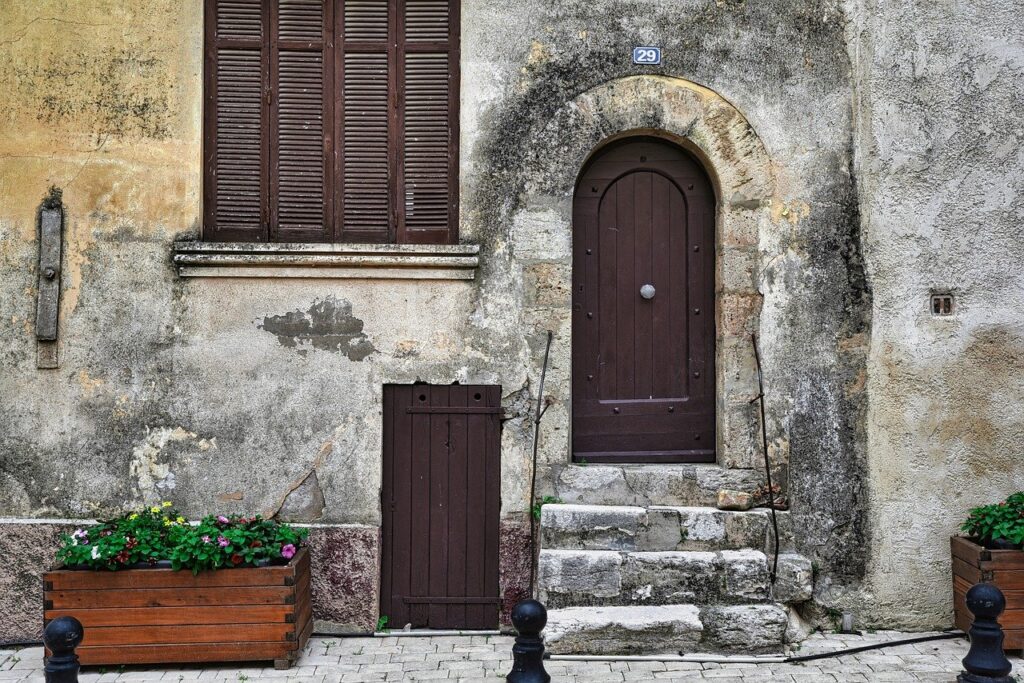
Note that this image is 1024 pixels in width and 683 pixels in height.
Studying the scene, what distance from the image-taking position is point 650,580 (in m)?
5.51

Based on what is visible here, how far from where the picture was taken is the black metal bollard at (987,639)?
14.1 feet

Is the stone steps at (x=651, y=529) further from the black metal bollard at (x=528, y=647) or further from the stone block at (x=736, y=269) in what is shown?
the black metal bollard at (x=528, y=647)

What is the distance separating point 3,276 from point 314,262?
194 cm

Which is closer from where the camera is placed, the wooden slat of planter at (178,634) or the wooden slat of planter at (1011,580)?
the wooden slat of planter at (178,634)

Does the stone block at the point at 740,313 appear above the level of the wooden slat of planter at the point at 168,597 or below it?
above

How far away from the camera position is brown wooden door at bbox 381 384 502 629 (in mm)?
5914

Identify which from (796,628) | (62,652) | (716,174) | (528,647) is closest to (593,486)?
(796,628)

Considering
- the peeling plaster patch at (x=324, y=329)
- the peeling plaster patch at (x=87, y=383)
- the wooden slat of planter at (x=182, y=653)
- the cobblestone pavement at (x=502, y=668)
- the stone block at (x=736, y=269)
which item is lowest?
the cobblestone pavement at (x=502, y=668)

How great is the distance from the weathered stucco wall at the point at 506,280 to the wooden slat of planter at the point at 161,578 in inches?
25.9

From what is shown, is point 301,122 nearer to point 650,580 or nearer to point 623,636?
point 650,580

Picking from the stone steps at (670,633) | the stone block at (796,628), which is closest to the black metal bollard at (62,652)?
the stone steps at (670,633)

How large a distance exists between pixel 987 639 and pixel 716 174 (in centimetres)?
301

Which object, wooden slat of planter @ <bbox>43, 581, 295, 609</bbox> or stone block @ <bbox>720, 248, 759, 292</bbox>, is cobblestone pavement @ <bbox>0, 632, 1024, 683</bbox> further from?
stone block @ <bbox>720, 248, 759, 292</bbox>

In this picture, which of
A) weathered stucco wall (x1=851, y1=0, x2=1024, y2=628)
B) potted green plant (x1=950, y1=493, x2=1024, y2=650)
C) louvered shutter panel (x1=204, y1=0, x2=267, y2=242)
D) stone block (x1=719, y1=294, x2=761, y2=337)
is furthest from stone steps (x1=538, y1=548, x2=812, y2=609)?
louvered shutter panel (x1=204, y1=0, x2=267, y2=242)
